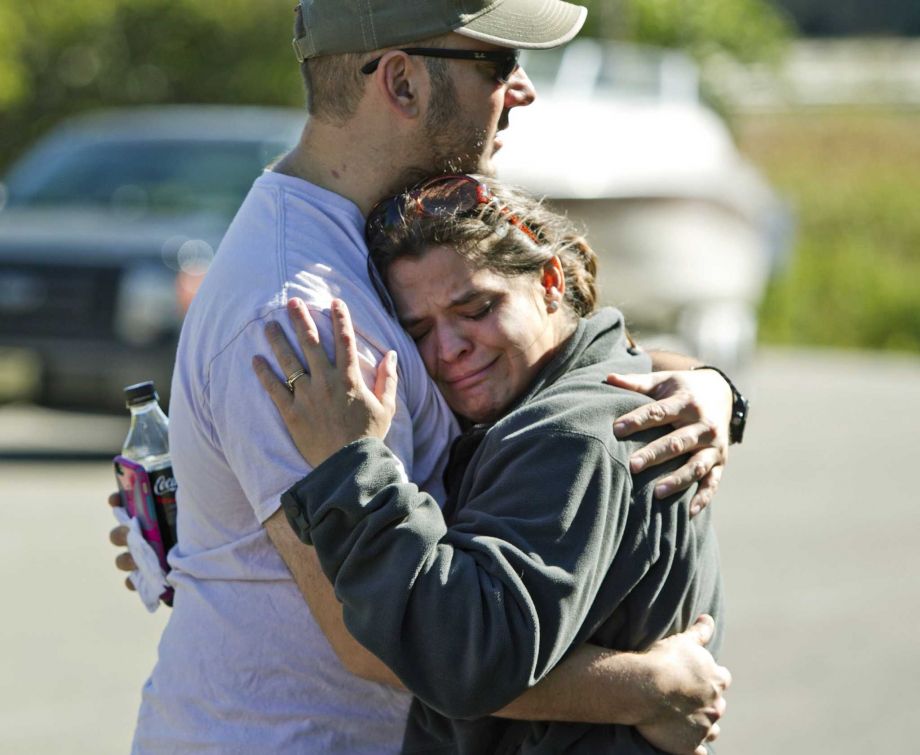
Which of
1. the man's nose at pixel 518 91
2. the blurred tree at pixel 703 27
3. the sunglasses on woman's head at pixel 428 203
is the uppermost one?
the man's nose at pixel 518 91

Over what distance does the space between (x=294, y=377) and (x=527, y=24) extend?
2.41 feet

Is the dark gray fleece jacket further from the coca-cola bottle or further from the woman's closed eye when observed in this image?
the coca-cola bottle

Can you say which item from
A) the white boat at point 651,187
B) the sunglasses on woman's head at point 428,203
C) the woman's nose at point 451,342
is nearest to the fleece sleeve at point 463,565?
the woman's nose at point 451,342

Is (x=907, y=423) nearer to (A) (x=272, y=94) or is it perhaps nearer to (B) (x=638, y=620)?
(A) (x=272, y=94)

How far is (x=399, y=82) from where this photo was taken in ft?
8.21

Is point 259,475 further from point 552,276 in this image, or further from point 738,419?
point 738,419

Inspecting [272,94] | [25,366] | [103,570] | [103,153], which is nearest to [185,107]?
[272,94]

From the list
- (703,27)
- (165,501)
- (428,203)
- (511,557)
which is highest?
(428,203)

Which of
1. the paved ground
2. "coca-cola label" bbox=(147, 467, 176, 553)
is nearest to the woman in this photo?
"coca-cola label" bbox=(147, 467, 176, 553)

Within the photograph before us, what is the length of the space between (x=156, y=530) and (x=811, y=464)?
8.20 metres

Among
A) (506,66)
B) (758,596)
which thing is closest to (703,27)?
(758,596)

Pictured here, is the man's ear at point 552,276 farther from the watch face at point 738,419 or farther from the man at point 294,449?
the watch face at point 738,419

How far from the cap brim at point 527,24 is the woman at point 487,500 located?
235mm

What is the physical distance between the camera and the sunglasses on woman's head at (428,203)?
2.50 metres
